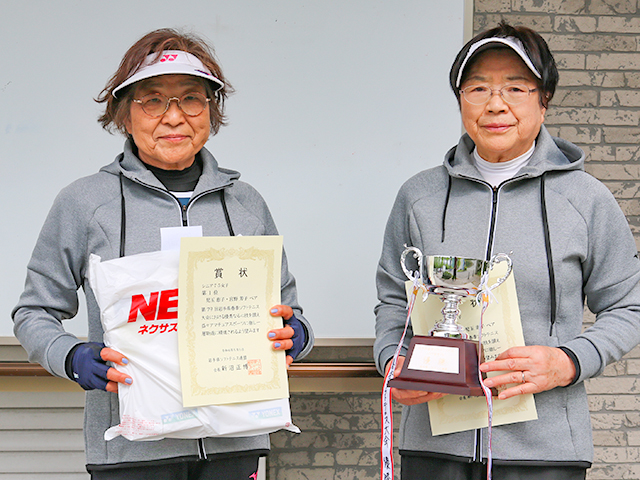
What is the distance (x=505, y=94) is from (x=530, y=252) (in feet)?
1.21

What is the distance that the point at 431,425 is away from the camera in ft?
4.17

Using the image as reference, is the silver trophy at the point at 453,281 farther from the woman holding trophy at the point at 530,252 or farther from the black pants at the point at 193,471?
the black pants at the point at 193,471

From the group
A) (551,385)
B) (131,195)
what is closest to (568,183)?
(551,385)

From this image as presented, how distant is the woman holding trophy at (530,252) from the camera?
47.8 inches

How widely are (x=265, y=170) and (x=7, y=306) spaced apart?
1037mm

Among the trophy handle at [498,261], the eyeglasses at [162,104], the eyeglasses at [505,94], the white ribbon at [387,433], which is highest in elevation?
the eyeglasses at [505,94]

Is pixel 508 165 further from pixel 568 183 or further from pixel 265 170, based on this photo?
pixel 265 170

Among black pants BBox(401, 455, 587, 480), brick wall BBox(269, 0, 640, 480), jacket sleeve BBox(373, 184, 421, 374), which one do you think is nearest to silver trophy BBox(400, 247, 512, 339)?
jacket sleeve BBox(373, 184, 421, 374)

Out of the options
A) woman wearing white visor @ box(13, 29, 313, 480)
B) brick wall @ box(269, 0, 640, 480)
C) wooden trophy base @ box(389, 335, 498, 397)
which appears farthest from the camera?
brick wall @ box(269, 0, 640, 480)

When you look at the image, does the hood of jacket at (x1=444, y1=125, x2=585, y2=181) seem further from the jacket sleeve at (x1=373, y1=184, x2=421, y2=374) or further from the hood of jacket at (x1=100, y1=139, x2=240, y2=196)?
the hood of jacket at (x1=100, y1=139, x2=240, y2=196)

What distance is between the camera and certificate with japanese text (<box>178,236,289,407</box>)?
44.1 inches

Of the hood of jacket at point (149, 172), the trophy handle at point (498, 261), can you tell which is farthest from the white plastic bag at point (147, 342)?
the trophy handle at point (498, 261)

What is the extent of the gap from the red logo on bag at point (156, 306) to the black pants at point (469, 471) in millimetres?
670

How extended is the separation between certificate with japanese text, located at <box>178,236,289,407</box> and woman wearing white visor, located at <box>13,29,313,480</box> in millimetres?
45
